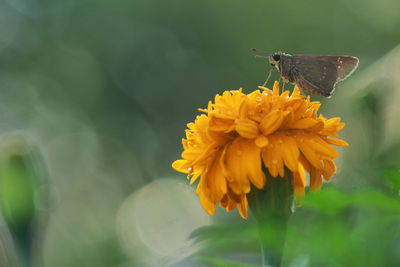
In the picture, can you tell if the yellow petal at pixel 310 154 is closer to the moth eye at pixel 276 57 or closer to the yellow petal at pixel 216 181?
the yellow petal at pixel 216 181

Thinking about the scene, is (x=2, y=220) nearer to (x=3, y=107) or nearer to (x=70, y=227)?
(x=70, y=227)

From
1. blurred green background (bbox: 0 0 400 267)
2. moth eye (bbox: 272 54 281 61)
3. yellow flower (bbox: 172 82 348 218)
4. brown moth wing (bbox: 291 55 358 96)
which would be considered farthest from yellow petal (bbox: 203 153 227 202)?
blurred green background (bbox: 0 0 400 267)

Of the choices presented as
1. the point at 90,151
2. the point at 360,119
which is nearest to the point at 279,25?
the point at 90,151

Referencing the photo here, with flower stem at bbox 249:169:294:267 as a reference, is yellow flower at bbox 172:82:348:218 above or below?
above

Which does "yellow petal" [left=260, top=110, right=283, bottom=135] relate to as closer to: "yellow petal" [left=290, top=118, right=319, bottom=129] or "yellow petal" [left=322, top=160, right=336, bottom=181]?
"yellow petal" [left=290, top=118, right=319, bottom=129]

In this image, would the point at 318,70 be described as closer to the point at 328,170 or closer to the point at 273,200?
the point at 328,170

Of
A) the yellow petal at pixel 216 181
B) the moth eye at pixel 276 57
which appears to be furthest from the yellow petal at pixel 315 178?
the moth eye at pixel 276 57
